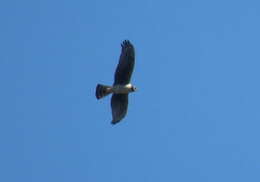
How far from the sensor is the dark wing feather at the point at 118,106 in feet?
120

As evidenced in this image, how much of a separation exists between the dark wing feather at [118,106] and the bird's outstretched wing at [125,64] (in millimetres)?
690

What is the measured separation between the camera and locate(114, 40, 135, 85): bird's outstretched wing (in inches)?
1425

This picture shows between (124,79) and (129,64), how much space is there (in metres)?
0.62

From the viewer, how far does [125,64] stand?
36188 mm

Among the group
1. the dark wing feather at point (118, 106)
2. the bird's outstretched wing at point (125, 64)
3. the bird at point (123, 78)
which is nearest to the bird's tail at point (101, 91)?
the bird at point (123, 78)

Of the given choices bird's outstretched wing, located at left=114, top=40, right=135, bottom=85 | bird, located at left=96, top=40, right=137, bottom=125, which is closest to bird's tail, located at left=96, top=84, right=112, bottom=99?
bird, located at left=96, top=40, right=137, bottom=125

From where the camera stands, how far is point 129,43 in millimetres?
36281

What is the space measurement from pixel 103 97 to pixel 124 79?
1191 mm

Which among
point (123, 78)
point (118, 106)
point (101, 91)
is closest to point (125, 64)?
point (123, 78)

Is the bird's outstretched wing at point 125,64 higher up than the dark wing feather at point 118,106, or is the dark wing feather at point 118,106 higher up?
the bird's outstretched wing at point 125,64

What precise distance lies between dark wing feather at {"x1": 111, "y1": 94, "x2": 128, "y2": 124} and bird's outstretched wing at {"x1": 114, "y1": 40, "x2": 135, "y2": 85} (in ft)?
2.27

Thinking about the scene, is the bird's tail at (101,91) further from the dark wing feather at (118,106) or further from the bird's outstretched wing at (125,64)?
the dark wing feather at (118,106)

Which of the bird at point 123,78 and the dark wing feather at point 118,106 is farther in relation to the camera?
the dark wing feather at point 118,106

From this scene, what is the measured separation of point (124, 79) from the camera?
3634 centimetres
